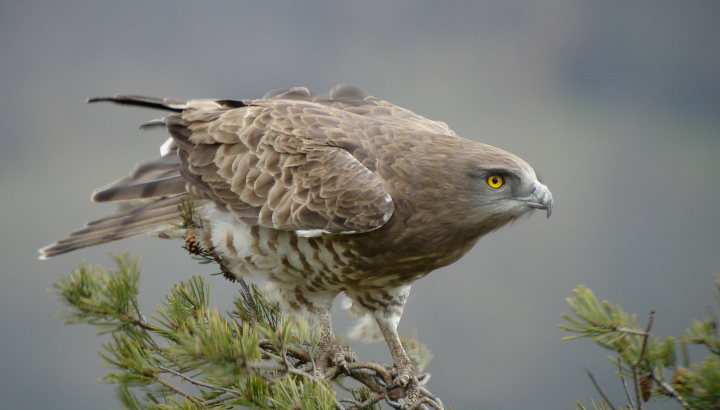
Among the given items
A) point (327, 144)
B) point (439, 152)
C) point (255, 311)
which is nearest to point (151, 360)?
point (255, 311)

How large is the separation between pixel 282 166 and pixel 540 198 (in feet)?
3.34

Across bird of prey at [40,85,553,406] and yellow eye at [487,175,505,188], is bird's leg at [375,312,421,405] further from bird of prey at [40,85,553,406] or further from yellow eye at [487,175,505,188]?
yellow eye at [487,175,505,188]

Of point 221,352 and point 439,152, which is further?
point 439,152

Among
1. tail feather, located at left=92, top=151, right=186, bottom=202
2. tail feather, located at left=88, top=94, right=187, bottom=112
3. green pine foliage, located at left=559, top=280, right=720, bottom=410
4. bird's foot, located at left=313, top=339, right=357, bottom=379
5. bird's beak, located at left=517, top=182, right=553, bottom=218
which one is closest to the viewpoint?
green pine foliage, located at left=559, top=280, right=720, bottom=410

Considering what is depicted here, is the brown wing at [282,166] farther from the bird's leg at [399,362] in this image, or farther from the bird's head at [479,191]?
the bird's leg at [399,362]

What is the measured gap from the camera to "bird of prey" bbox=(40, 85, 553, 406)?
228cm

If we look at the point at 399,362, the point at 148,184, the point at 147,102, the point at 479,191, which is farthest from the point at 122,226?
the point at 479,191

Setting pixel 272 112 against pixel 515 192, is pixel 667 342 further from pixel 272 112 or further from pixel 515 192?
pixel 272 112

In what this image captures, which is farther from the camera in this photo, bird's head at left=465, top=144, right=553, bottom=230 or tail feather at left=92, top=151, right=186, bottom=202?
tail feather at left=92, top=151, right=186, bottom=202

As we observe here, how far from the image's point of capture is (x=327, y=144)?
2457 millimetres

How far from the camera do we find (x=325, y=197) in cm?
231

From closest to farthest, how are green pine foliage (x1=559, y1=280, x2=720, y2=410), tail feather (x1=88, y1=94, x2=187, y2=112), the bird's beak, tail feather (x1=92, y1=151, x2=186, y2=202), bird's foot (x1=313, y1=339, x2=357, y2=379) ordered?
green pine foliage (x1=559, y1=280, x2=720, y2=410) < the bird's beak < bird's foot (x1=313, y1=339, x2=357, y2=379) < tail feather (x1=88, y1=94, x2=187, y2=112) < tail feather (x1=92, y1=151, x2=186, y2=202)

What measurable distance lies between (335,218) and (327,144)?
1.16 ft

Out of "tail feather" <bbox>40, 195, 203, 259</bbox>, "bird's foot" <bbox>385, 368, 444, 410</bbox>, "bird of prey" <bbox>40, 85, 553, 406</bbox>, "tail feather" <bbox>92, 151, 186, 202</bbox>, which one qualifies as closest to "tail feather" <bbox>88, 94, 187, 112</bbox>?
"bird of prey" <bbox>40, 85, 553, 406</bbox>
